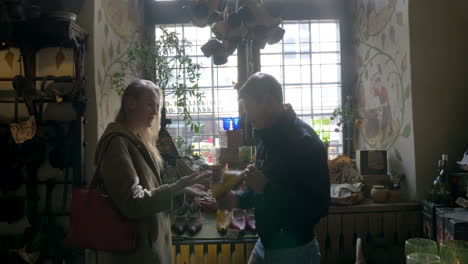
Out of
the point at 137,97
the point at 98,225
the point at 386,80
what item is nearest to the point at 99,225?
the point at 98,225

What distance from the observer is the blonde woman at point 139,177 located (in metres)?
1.42

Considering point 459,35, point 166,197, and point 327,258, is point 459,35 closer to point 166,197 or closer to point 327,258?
point 327,258

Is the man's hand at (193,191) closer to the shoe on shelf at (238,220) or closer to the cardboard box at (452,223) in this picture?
the shoe on shelf at (238,220)

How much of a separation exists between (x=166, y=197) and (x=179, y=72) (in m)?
2.18

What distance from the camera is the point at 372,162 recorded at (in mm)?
2830

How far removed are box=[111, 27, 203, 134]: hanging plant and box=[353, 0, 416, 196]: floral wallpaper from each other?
1485mm

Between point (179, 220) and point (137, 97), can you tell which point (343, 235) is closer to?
point (179, 220)

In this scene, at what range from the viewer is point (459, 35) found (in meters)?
2.40

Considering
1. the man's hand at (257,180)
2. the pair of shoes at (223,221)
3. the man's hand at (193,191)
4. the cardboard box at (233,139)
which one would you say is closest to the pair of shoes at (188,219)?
the pair of shoes at (223,221)

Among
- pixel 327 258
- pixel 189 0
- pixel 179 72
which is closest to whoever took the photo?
pixel 189 0

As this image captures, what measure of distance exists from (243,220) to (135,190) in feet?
4.05

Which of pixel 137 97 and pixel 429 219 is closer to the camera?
pixel 137 97

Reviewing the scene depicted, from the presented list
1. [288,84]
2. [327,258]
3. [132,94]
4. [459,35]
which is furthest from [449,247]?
[288,84]

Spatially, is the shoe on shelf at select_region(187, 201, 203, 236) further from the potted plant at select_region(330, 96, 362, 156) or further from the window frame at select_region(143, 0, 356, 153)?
the potted plant at select_region(330, 96, 362, 156)
